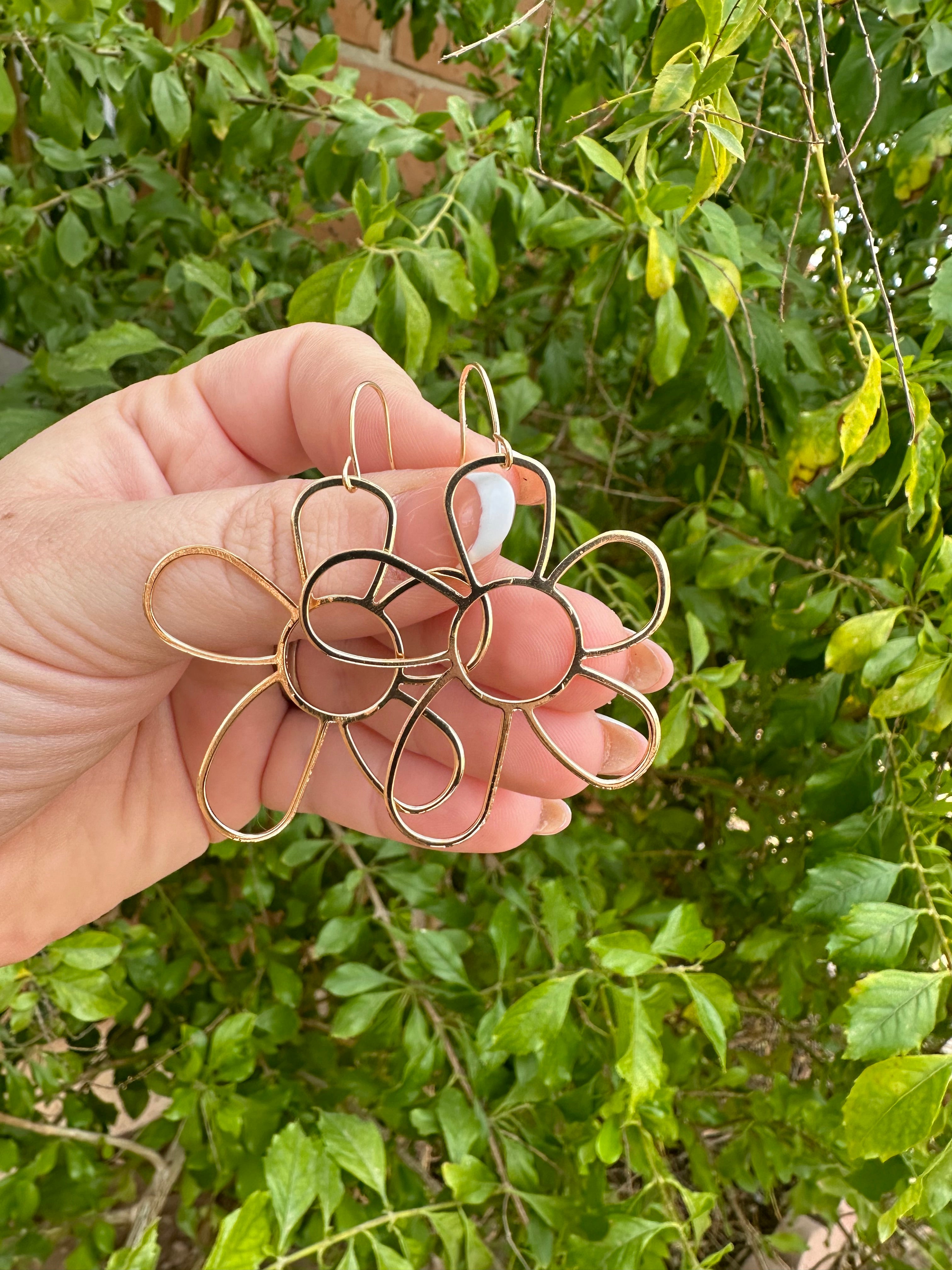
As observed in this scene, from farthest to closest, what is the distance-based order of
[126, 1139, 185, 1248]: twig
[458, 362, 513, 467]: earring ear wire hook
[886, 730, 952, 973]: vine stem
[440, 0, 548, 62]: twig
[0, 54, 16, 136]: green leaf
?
[126, 1139, 185, 1248]: twig < [0, 54, 16, 136]: green leaf < [886, 730, 952, 973]: vine stem < [458, 362, 513, 467]: earring ear wire hook < [440, 0, 548, 62]: twig

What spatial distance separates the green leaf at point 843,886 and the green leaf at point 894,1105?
0.33 feet

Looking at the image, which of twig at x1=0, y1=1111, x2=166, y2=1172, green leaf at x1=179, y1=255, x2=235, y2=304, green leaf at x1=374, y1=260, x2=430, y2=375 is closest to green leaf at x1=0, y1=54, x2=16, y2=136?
green leaf at x1=179, y1=255, x2=235, y2=304

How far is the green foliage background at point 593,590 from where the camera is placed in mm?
543

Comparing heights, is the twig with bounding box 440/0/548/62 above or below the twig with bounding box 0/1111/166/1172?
above

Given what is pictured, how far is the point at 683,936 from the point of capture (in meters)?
0.58

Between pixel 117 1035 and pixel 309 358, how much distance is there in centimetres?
75

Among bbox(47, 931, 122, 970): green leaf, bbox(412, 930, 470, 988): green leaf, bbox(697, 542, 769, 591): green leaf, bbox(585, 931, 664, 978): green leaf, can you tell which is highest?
bbox(697, 542, 769, 591): green leaf

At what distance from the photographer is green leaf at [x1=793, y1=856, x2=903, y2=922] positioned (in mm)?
538

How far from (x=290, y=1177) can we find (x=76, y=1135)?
0.91 feet

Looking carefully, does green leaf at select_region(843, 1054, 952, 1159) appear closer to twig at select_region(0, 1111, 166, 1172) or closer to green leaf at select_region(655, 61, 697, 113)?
green leaf at select_region(655, 61, 697, 113)

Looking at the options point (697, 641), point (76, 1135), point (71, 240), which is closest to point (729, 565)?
point (697, 641)

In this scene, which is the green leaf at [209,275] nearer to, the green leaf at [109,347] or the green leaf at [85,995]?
the green leaf at [109,347]

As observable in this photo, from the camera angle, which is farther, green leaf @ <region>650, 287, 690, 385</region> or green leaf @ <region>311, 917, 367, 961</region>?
green leaf @ <region>311, 917, 367, 961</region>

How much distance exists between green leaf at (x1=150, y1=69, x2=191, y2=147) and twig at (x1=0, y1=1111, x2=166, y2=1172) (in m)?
0.75
